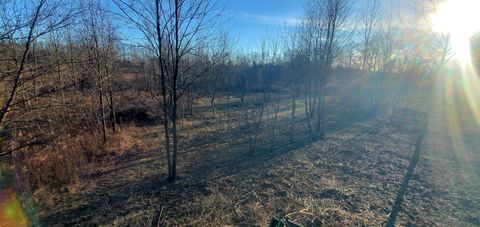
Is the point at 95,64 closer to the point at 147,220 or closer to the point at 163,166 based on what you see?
the point at 163,166

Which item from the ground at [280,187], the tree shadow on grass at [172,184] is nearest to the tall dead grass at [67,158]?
the ground at [280,187]

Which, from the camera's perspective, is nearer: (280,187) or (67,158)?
(280,187)

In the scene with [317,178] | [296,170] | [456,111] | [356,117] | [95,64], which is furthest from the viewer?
[456,111]

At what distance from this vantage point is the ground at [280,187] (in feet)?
10.9

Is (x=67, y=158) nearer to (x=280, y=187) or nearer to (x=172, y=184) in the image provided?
(x=172, y=184)

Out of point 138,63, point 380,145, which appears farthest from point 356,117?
point 138,63

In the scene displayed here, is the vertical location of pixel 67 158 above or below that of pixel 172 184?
above

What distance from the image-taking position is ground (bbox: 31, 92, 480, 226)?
130 inches

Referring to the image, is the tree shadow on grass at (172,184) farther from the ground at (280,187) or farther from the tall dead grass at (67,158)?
the tall dead grass at (67,158)

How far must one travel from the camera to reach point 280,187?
4.22 m

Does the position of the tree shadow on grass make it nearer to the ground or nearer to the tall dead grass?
the ground

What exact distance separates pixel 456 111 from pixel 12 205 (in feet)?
60.7

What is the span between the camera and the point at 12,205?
3.54 m

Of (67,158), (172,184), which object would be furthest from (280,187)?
(67,158)
